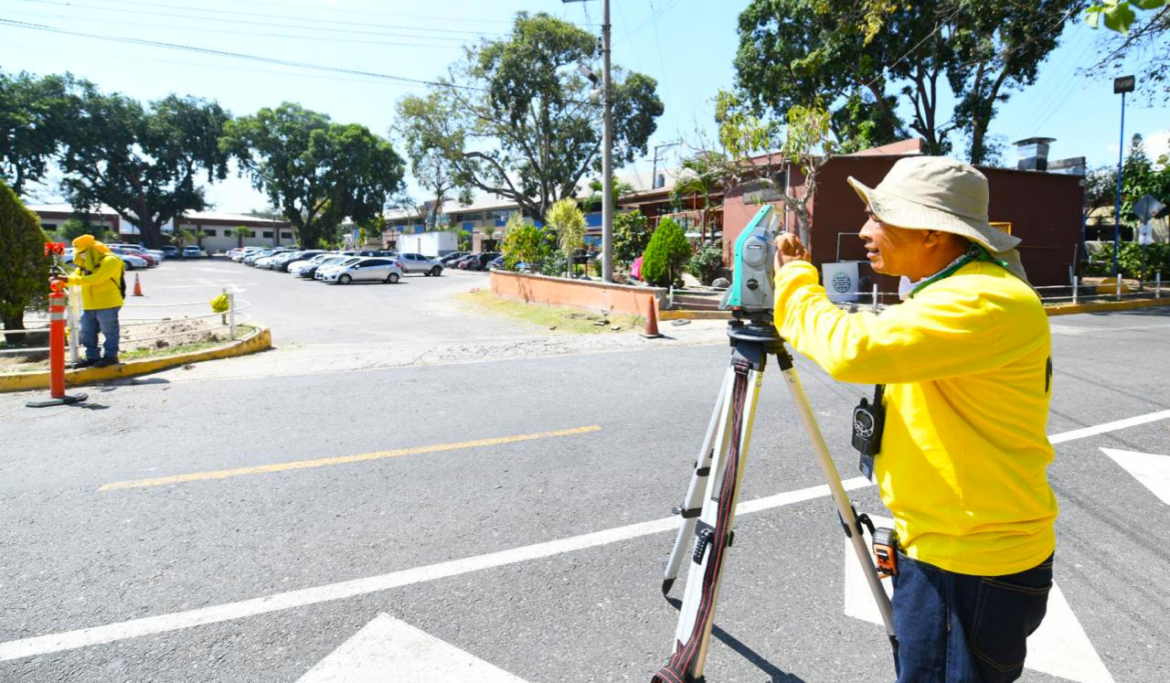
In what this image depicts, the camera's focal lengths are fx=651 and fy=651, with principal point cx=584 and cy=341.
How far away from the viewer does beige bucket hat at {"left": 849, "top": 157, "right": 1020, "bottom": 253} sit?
1542 mm

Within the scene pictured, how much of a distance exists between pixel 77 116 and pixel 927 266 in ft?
227

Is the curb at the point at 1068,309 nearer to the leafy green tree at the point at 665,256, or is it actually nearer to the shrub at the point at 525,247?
the leafy green tree at the point at 665,256

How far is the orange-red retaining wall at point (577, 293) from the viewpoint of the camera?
13773 millimetres

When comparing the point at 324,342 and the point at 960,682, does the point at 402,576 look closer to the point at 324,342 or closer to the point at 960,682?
the point at 960,682

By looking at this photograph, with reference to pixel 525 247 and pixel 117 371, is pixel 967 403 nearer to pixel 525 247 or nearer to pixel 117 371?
pixel 117 371

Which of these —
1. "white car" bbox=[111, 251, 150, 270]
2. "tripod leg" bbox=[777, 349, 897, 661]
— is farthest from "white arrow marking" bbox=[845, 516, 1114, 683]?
"white car" bbox=[111, 251, 150, 270]

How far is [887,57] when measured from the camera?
24.9 metres

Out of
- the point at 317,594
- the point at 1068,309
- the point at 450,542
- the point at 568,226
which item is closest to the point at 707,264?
the point at 568,226

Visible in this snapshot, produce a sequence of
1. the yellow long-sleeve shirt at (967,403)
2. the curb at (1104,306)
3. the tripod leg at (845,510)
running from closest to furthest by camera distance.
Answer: the yellow long-sleeve shirt at (967,403) < the tripod leg at (845,510) < the curb at (1104,306)

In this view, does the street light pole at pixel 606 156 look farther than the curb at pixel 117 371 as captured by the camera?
Yes

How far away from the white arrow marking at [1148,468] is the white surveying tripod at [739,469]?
357 cm

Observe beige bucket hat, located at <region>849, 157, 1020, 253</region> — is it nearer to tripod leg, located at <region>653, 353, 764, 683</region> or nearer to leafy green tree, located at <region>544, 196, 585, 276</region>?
tripod leg, located at <region>653, 353, 764, 683</region>

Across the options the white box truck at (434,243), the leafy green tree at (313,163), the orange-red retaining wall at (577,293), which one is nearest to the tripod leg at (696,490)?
the orange-red retaining wall at (577,293)

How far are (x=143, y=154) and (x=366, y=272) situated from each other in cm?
4159
